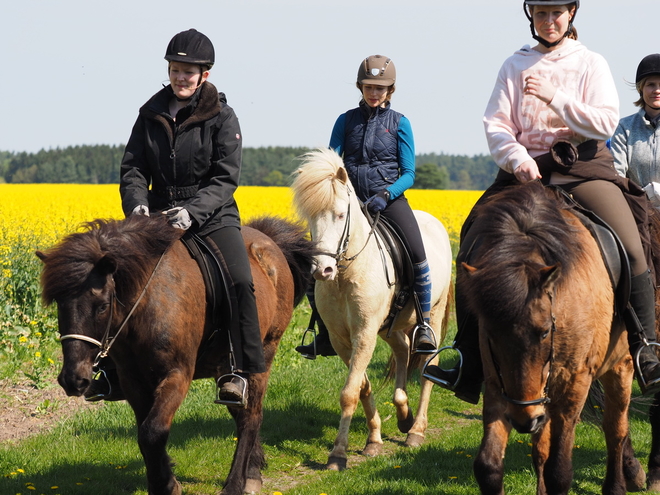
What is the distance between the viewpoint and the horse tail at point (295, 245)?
6742 mm

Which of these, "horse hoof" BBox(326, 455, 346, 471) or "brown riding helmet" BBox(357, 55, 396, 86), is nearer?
"horse hoof" BBox(326, 455, 346, 471)

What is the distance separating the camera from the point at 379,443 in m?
7.50

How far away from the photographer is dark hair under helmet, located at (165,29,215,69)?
5344 millimetres

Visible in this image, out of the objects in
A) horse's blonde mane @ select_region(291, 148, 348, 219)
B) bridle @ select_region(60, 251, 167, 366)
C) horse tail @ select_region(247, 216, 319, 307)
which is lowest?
bridle @ select_region(60, 251, 167, 366)

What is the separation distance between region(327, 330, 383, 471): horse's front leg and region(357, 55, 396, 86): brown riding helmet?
246 centimetres

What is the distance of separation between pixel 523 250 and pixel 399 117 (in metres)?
3.96

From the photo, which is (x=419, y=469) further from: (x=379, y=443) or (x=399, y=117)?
(x=399, y=117)

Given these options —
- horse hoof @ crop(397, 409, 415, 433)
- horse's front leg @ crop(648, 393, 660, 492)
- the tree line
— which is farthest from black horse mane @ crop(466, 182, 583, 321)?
the tree line

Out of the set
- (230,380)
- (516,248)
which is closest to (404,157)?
(230,380)

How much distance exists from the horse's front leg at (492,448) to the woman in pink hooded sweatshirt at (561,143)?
621mm

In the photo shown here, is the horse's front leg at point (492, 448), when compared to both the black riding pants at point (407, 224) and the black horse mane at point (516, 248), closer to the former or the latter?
the black horse mane at point (516, 248)

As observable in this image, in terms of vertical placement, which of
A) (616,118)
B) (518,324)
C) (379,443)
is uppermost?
(616,118)

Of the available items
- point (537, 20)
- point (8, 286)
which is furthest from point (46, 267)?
point (8, 286)

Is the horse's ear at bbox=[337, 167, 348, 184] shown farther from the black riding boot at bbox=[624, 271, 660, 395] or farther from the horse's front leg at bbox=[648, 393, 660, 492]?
the horse's front leg at bbox=[648, 393, 660, 492]
